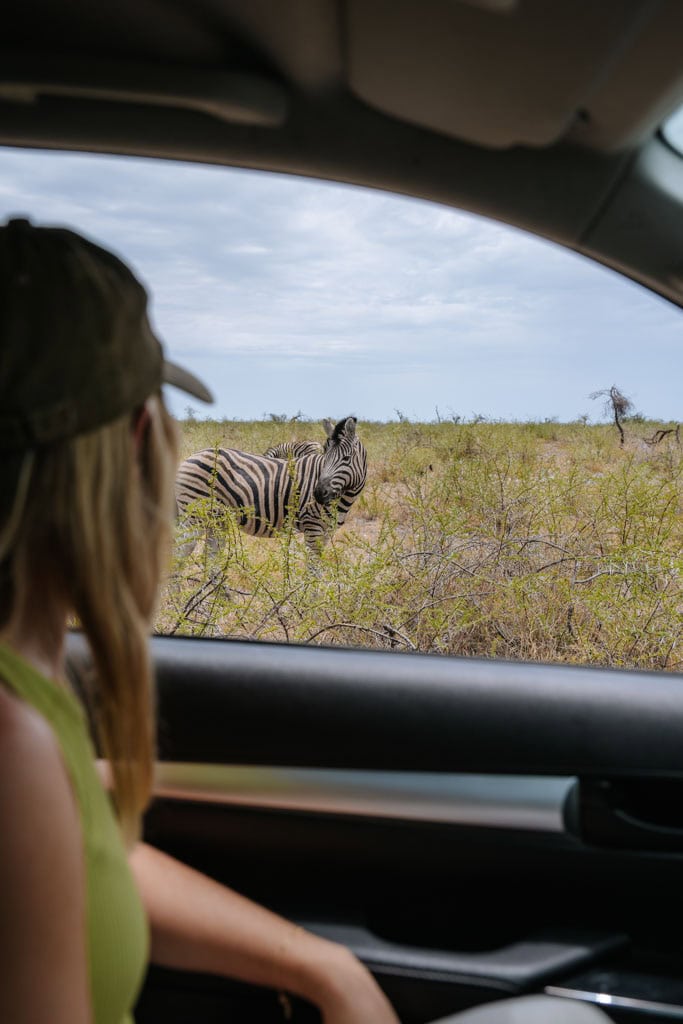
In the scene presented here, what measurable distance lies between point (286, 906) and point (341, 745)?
14.0 inches

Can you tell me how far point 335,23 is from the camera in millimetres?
1325

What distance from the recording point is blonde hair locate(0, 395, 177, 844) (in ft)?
3.17

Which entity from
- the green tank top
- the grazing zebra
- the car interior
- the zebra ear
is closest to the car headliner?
the car interior

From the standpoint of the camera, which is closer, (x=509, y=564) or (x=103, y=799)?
(x=103, y=799)

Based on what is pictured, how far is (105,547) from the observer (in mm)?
1018

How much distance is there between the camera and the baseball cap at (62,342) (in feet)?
3.03

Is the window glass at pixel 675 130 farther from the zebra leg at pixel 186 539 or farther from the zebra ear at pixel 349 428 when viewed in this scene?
the zebra ear at pixel 349 428

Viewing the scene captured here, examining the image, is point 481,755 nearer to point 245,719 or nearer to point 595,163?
point 245,719

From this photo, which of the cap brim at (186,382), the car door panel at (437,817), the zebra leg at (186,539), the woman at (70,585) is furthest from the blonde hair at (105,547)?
the zebra leg at (186,539)

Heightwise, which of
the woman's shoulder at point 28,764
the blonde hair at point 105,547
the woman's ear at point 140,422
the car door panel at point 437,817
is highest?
the woman's ear at point 140,422

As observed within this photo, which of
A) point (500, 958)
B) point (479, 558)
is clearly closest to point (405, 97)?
point (500, 958)

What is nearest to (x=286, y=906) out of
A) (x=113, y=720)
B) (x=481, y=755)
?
(x=481, y=755)

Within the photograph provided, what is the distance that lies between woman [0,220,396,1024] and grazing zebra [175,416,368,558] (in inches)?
92.0

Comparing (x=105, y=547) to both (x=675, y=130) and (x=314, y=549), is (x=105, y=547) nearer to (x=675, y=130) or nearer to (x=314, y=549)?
(x=675, y=130)
